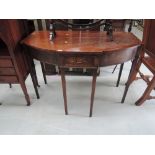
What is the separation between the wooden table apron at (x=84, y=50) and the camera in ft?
4.18

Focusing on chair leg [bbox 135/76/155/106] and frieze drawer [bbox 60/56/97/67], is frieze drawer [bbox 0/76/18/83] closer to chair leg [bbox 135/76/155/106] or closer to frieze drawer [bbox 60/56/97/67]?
frieze drawer [bbox 60/56/97/67]

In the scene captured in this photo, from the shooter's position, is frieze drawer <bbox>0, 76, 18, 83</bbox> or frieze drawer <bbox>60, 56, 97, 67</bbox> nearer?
frieze drawer <bbox>60, 56, 97, 67</bbox>

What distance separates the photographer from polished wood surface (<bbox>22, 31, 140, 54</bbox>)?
131 cm

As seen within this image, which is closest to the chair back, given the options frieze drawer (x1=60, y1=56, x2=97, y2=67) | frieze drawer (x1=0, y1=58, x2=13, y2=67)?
frieze drawer (x1=60, y1=56, x2=97, y2=67)

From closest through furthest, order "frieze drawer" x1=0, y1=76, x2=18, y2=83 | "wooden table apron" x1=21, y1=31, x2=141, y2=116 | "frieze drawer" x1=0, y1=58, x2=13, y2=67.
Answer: "wooden table apron" x1=21, y1=31, x2=141, y2=116
"frieze drawer" x1=0, y1=58, x2=13, y2=67
"frieze drawer" x1=0, y1=76, x2=18, y2=83

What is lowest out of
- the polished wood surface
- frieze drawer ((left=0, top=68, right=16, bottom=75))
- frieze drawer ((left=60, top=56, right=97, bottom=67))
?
frieze drawer ((left=0, top=68, right=16, bottom=75))

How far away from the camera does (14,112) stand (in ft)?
5.80

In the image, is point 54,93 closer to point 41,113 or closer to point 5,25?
point 41,113

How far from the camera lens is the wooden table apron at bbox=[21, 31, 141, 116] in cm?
128

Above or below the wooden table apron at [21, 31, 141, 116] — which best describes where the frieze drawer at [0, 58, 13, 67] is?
below

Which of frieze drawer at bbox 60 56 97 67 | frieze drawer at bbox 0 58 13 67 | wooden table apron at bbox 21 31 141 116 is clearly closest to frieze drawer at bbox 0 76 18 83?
frieze drawer at bbox 0 58 13 67

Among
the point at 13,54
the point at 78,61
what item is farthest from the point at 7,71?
the point at 78,61

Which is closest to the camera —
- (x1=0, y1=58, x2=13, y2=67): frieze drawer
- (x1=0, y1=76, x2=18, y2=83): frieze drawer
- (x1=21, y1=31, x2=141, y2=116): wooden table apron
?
(x1=21, y1=31, x2=141, y2=116): wooden table apron
